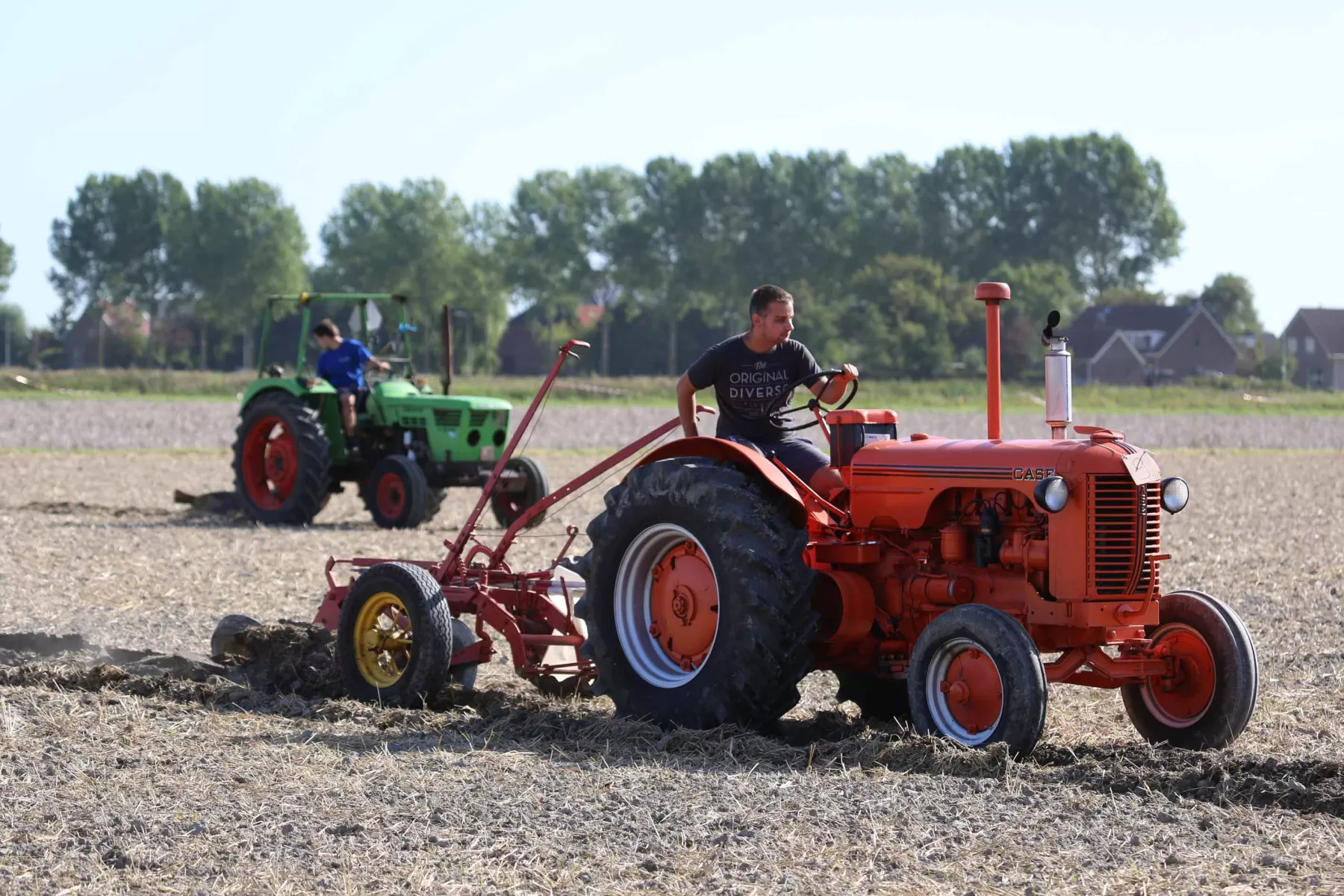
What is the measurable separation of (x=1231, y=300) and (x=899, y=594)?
9064 centimetres

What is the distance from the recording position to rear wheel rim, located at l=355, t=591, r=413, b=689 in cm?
725

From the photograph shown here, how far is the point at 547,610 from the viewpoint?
732 cm

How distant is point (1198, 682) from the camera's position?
618 centimetres

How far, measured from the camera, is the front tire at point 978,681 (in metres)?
5.64

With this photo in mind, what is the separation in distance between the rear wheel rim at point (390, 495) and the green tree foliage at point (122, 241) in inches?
2855

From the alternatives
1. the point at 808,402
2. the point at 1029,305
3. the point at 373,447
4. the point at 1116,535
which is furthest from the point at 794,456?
the point at 1029,305

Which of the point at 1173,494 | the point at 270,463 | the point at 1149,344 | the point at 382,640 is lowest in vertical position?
the point at 382,640

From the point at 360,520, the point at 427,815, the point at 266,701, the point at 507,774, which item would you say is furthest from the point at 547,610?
the point at 360,520

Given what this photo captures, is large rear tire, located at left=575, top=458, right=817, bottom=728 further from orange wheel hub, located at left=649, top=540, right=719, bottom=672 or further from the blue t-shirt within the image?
the blue t-shirt

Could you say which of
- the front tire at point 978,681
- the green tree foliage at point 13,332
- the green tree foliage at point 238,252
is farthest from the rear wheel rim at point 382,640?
the green tree foliage at point 13,332

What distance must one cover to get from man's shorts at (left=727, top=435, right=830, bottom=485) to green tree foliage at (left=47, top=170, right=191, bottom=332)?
81001 mm

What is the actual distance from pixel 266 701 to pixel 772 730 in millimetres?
2186

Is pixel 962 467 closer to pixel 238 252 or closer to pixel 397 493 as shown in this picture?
pixel 397 493

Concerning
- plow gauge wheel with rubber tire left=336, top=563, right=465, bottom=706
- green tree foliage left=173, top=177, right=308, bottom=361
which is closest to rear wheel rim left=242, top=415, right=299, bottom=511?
plow gauge wheel with rubber tire left=336, top=563, right=465, bottom=706
